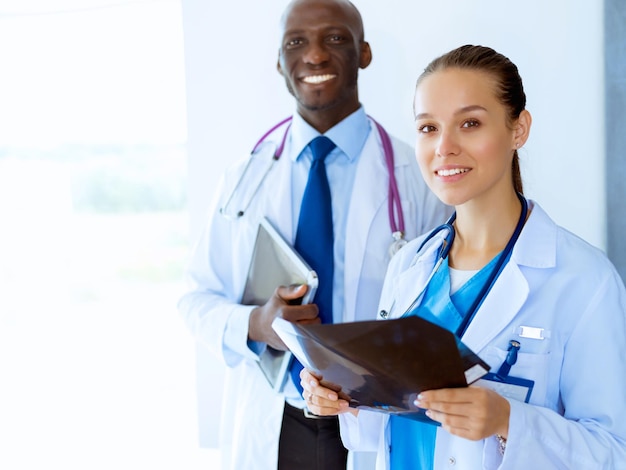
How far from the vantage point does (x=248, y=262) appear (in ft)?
5.66

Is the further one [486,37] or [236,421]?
[486,37]

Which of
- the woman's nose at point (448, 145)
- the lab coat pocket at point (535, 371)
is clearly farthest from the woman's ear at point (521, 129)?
the lab coat pocket at point (535, 371)

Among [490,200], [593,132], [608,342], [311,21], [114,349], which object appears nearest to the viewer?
[608,342]

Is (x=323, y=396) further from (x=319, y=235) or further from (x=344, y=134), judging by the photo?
(x=344, y=134)

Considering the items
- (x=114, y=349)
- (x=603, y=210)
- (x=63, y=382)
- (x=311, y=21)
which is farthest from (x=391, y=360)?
(x=114, y=349)

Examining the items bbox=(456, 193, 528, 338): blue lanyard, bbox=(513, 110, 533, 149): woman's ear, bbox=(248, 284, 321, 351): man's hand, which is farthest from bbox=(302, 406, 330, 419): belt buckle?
bbox=(513, 110, 533, 149): woman's ear

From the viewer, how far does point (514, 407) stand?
0.99 meters

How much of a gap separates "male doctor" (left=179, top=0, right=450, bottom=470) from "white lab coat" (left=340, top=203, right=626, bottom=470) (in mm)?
510

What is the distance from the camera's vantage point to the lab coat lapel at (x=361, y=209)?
5.24ft

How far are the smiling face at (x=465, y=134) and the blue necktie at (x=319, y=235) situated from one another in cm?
48

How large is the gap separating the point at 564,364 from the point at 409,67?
4.53 ft

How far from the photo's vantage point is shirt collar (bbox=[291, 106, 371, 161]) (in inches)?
66.1

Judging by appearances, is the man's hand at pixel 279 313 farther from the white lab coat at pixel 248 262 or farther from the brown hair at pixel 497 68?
the brown hair at pixel 497 68

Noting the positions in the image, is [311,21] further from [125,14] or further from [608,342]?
[125,14]
